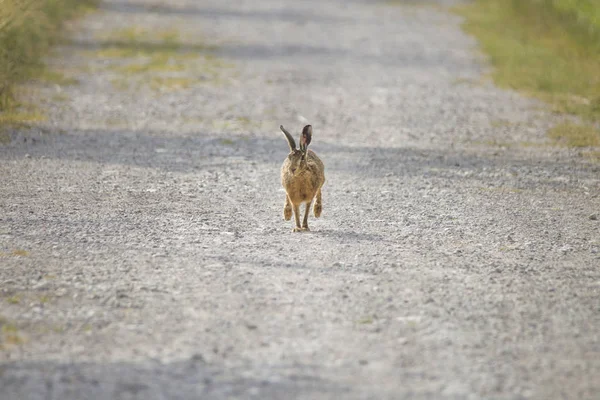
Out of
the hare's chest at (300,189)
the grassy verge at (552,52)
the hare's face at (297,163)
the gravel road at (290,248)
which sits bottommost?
the gravel road at (290,248)

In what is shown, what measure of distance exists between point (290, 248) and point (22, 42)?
790 centimetres

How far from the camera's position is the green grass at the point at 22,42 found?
10906 mm

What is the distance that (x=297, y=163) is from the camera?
6.84 metres

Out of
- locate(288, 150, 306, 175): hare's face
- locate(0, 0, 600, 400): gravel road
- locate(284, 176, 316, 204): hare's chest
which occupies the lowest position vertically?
locate(0, 0, 600, 400): gravel road

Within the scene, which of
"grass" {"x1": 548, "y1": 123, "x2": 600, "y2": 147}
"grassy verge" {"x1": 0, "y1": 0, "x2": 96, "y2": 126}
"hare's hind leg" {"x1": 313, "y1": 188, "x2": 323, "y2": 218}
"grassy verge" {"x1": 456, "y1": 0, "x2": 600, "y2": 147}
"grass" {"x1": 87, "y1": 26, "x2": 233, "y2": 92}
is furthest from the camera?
"grass" {"x1": 87, "y1": 26, "x2": 233, "y2": 92}

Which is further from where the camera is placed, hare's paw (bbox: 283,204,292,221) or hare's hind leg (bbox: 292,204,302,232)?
hare's paw (bbox: 283,204,292,221)

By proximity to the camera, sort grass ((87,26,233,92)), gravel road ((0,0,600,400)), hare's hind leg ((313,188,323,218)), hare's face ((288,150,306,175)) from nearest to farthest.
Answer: gravel road ((0,0,600,400)), hare's face ((288,150,306,175)), hare's hind leg ((313,188,323,218)), grass ((87,26,233,92))

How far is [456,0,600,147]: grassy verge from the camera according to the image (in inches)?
496

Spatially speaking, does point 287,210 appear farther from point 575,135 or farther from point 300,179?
point 575,135

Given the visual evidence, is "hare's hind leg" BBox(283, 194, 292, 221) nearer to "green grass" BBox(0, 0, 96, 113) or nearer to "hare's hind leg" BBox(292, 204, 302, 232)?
"hare's hind leg" BBox(292, 204, 302, 232)

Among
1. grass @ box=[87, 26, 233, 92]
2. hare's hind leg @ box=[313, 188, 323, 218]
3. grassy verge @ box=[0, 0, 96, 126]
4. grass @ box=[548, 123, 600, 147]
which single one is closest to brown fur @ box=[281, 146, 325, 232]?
hare's hind leg @ box=[313, 188, 323, 218]

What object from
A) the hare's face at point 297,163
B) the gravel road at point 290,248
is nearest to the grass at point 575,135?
the gravel road at point 290,248

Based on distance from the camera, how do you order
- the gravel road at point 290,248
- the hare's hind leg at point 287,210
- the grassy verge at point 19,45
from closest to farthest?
the gravel road at point 290,248 < the hare's hind leg at point 287,210 < the grassy verge at point 19,45

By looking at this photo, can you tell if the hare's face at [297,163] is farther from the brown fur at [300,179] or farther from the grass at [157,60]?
the grass at [157,60]
